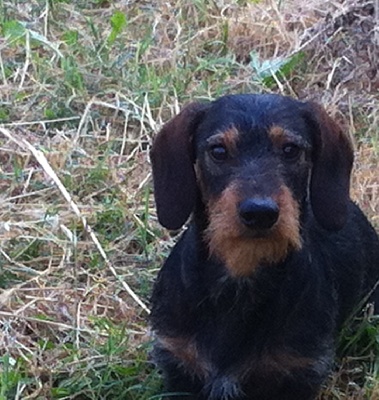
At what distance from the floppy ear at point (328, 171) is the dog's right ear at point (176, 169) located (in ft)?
1.22

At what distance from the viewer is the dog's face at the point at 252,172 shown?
3.24m

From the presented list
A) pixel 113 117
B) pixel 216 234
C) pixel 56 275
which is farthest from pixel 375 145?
pixel 216 234

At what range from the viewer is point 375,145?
17.0 feet

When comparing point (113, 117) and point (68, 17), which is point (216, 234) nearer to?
point (113, 117)

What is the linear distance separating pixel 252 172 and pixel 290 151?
7.4 inches

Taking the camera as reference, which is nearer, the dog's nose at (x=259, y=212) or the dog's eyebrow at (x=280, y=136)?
the dog's nose at (x=259, y=212)

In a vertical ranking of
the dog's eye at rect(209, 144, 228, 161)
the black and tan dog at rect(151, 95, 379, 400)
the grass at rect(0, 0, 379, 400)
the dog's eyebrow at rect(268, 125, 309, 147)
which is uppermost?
the dog's eyebrow at rect(268, 125, 309, 147)

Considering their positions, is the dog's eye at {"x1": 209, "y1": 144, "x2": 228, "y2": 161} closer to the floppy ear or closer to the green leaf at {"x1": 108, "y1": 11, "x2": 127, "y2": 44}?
the floppy ear

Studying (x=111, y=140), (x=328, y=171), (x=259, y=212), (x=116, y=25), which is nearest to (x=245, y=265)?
(x=259, y=212)

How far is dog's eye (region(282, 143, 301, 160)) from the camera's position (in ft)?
11.1

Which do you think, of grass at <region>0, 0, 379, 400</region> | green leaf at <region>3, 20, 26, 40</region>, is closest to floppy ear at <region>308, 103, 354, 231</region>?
grass at <region>0, 0, 379, 400</region>

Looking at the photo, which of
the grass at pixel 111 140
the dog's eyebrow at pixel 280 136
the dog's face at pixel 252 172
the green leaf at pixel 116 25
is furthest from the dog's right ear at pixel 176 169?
the green leaf at pixel 116 25

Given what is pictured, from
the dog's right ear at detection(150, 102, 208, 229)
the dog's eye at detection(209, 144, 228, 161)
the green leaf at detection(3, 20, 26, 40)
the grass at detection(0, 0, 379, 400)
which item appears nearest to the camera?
the dog's eye at detection(209, 144, 228, 161)

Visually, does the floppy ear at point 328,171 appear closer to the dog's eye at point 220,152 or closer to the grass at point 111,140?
the dog's eye at point 220,152
